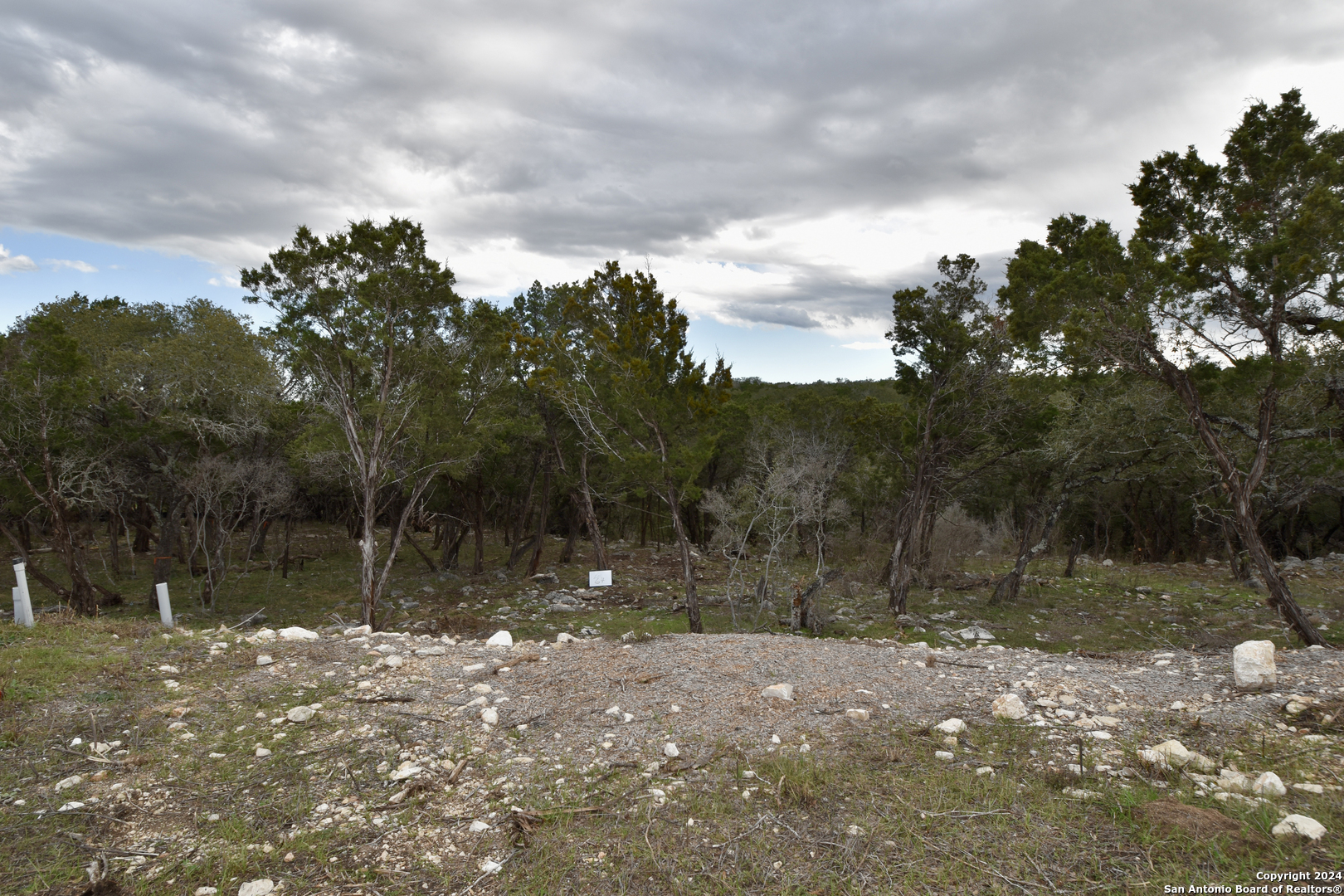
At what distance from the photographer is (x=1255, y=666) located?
5.34 metres

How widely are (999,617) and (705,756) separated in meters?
12.5

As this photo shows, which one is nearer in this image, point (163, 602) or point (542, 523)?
Answer: point (163, 602)

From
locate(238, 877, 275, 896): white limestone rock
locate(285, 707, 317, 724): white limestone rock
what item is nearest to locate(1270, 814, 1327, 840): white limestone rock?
locate(238, 877, 275, 896): white limestone rock

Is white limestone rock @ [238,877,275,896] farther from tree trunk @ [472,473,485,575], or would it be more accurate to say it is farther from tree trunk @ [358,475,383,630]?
tree trunk @ [472,473,485,575]

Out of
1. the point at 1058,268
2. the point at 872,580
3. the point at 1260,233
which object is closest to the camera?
the point at 1260,233

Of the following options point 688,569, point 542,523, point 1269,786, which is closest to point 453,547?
point 542,523

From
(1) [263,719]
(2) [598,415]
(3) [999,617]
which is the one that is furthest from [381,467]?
(3) [999,617]

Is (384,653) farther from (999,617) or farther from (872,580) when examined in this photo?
(872,580)

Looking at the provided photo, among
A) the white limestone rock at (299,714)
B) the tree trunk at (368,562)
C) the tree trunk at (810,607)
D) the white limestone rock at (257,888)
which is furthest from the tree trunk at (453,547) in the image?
the white limestone rock at (257,888)

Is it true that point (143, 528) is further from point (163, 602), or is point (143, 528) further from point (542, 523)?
point (163, 602)

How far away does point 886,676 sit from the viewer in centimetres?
612

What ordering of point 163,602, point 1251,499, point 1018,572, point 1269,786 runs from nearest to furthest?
point 1269,786
point 1251,499
point 163,602
point 1018,572

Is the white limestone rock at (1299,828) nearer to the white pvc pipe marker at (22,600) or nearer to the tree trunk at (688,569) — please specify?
the tree trunk at (688,569)

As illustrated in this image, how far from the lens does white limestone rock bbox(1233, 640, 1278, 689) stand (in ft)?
17.3
